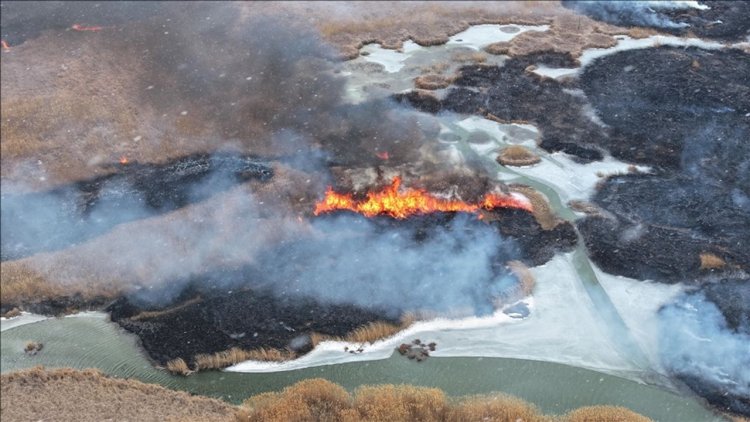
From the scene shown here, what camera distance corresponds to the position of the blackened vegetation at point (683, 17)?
34.8 m

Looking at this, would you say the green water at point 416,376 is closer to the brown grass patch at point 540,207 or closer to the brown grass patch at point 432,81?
the brown grass patch at point 540,207

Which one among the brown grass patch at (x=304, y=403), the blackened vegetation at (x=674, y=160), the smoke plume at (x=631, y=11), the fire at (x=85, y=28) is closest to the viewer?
the brown grass patch at (x=304, y=403)

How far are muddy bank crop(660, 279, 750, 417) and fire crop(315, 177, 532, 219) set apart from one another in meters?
6.89

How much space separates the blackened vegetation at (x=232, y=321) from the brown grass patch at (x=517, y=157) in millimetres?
10014

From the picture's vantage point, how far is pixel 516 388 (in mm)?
18203

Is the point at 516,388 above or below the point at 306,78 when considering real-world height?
below

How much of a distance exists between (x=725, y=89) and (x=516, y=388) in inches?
822

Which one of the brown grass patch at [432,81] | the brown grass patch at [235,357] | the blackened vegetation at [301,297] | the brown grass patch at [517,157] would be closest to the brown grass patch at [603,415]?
the blackened vegetation at [301,297]

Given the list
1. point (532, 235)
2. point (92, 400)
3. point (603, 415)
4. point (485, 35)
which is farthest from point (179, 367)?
point (485, 35)

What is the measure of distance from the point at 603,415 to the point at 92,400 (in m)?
15.4

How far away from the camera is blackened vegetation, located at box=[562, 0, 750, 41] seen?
34.8 m

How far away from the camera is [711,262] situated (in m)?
20.7

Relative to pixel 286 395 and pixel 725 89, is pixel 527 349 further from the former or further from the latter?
pixel 725 89

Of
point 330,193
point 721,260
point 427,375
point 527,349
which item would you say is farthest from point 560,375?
point 330,193
